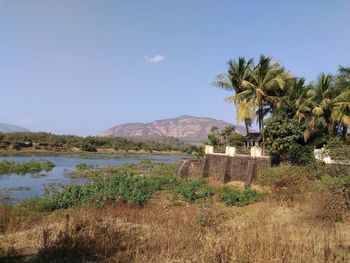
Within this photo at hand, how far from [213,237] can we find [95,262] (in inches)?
79.8

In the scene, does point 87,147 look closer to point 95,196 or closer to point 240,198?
point 240,198

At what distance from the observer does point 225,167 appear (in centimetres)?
2566

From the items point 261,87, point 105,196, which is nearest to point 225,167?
point 261,87

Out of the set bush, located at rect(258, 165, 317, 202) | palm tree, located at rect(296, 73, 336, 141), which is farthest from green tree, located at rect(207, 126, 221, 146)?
bush, located at rect(258, 165, 317, 202)

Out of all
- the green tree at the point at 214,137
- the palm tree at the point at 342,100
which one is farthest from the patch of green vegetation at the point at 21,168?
the palm tree at the point at 342,100

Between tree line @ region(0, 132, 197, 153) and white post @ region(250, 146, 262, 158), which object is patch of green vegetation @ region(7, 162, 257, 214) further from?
tree line @ region(0, 132, 197, 153)

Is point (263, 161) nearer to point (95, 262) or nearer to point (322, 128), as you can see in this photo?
point (322, 128)

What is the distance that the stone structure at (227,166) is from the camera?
2420 cm

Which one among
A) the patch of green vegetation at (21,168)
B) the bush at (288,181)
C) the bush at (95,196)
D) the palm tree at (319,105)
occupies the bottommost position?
the patch of green vegetation at (21,168)

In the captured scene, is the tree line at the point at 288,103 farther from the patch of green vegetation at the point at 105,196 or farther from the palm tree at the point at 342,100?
the patch of green vegetation at the point at 105,196

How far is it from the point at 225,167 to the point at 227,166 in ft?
0.63

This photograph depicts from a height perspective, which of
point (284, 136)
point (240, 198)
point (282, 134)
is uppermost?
point (282, 134)

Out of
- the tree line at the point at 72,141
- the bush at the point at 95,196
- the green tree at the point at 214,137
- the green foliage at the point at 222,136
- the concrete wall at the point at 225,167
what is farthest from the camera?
the tree line at the point at 72,141

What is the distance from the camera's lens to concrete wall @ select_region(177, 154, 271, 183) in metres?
24.2
